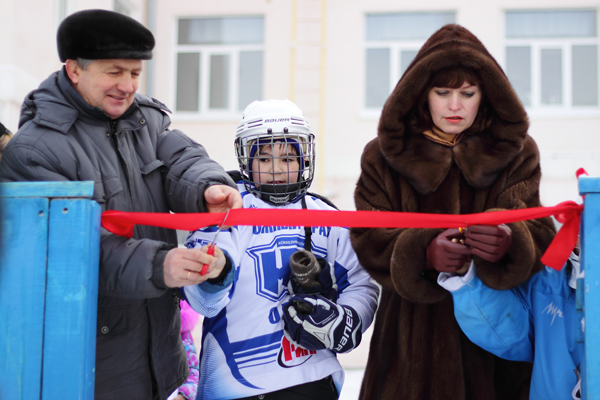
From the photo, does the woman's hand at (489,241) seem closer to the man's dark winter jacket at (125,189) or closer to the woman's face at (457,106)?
the woman's face at (457,106)

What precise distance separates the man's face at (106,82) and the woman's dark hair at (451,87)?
→ 995 millimetres

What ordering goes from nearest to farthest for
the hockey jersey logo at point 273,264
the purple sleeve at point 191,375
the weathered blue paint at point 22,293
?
the weathered blue paint at point 22,293 < the hockey jersey logo at point 273,264 < the purple sleeve at point 191,375

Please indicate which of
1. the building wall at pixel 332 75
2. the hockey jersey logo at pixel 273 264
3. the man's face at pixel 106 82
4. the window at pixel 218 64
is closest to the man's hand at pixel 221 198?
the hockey jersey logo at pixel 273 264

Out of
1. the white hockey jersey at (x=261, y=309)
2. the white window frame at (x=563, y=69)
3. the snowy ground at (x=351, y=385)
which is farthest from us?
the white window frame at (x=563, y=69)

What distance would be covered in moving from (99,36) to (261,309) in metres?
1.03

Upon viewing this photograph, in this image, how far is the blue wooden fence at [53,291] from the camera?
150 centimetres

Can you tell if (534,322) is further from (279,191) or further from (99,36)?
(99,36)

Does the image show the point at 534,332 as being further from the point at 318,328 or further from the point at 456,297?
the point at 318,328

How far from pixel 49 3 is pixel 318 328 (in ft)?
24.5

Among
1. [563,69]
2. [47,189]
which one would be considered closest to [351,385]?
[47,189]

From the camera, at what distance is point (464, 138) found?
209 cm

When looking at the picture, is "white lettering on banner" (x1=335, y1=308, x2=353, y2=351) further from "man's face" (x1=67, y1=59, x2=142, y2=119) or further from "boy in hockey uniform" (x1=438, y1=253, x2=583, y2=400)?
"man's face" (x1=67, y1=59, x2=142, y2=119)

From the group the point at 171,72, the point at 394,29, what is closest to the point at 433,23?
the point at 394,29

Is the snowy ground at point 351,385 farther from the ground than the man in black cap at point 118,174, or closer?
closer
